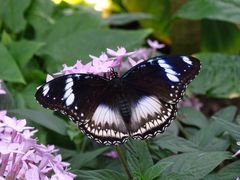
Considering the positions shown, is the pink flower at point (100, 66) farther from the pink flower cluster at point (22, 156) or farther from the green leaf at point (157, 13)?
the green leaf at point (157, 13)

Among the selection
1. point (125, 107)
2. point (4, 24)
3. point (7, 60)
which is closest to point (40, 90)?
point (125, 107)

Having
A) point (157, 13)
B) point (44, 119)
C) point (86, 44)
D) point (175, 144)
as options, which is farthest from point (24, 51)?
point (157, 13)

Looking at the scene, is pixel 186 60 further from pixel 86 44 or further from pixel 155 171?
pixel 86 44

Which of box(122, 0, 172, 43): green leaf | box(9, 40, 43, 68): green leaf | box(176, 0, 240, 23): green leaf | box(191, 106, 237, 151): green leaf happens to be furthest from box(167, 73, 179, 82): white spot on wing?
box(122, 0, 172, 43): green leaf

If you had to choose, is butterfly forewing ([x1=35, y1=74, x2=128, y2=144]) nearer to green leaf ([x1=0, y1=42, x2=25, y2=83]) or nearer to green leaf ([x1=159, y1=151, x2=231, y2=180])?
green leaf ([x1=159, y1=151, x2=231, y2=180])

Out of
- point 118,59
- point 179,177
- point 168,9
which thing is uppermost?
point 118,59

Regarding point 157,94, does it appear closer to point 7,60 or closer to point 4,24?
point 7,60
